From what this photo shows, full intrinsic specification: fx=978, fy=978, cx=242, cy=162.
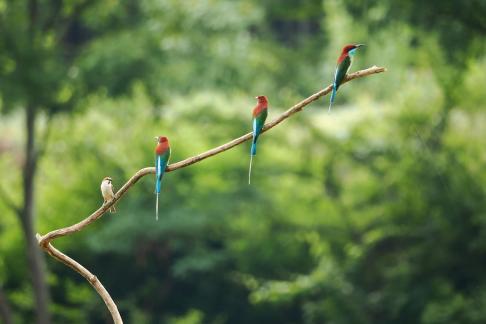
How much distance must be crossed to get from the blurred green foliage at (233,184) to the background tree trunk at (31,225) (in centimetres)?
59

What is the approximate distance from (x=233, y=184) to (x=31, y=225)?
130 inches

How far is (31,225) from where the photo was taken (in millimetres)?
12703

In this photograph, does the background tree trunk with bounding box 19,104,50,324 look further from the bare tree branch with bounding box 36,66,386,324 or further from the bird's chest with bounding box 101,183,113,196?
the bare tree branch with bounding box 36,66,386,324

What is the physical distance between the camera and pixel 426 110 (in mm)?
13742

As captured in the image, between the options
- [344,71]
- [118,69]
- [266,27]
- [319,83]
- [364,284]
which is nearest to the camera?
[344,71]

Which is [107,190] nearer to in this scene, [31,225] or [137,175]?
[137,175]

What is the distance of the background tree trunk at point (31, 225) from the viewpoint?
12.6m

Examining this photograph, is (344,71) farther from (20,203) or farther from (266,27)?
(266,27)

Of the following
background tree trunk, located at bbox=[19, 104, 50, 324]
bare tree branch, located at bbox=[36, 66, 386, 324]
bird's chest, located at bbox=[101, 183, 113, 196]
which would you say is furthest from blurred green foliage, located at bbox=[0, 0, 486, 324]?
bare tree branch, located at bbox=[36, 66, 386, 324]

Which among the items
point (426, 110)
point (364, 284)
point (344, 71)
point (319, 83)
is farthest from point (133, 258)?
point (344, 71)

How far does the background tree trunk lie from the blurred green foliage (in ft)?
1.94

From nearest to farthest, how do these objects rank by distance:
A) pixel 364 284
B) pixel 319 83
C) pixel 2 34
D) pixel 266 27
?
pixel 2 34, pixel 364 284, pixel 319 83, pixel 266 27

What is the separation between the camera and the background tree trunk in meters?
12.6

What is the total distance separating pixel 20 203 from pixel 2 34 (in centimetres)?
373
